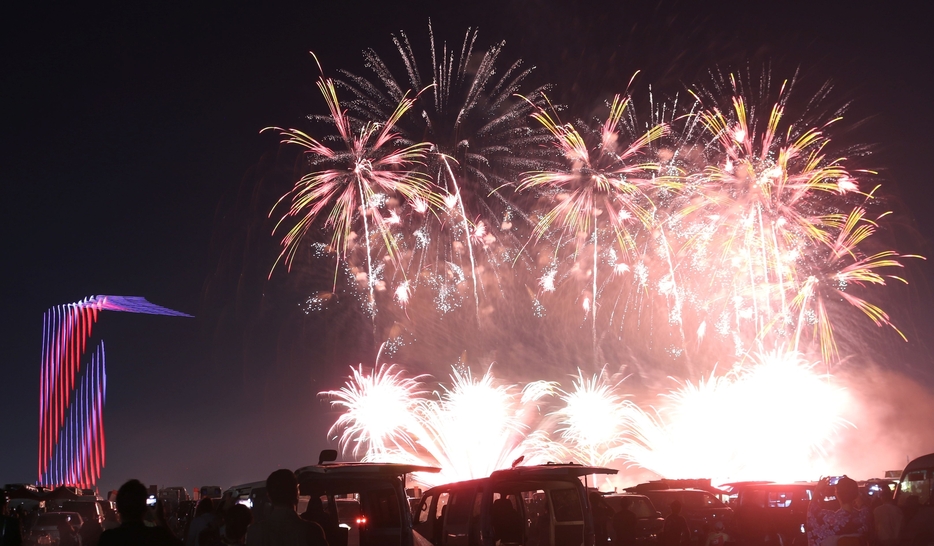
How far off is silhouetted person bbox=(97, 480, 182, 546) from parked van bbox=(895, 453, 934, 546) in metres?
11.0

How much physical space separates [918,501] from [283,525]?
11.6 m

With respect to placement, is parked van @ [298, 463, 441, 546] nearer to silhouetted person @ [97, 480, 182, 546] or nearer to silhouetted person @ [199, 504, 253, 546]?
silhouetted person @ [199, 504, 253, 546]

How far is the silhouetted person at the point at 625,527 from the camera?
1517cm

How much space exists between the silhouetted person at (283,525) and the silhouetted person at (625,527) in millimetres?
10177

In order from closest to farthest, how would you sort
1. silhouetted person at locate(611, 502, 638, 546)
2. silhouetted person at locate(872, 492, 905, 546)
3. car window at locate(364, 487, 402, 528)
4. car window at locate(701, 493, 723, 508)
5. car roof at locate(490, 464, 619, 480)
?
car window at locate(364, 487, 402, 528) < silhouetted person at locate(872, 492, 905, 546) < car roof at locate(490, 464, 619, 480) < silhouetted person at locate(611, 502, 638, 546) < car window at locate(701, 493, 723, 508)

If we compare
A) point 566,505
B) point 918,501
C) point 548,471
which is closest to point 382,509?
point 548,471

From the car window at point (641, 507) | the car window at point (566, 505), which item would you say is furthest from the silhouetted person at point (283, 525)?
the car window at point (641, 507)

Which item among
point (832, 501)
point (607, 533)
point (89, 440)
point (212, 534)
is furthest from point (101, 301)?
point (832, 501)

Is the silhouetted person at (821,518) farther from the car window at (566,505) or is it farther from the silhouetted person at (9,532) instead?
the silhouetted person at (9,532)

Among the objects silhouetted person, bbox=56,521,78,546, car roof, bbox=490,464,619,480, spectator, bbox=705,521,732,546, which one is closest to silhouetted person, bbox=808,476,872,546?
car roof, bbox=490,464,619,480

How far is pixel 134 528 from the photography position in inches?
199

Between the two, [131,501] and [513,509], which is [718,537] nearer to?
[513,509]

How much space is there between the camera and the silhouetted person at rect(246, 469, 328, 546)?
20.0 ft

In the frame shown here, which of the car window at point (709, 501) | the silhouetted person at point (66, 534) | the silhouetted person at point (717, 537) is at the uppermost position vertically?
the car window at point (709, 501)
